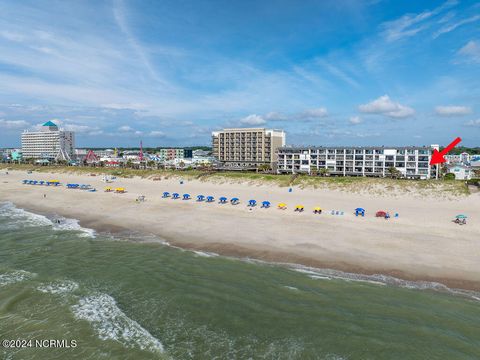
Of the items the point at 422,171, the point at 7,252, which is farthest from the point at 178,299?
the point at 422,171

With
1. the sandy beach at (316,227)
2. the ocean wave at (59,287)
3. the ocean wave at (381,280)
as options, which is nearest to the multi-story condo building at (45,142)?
the sandy beach at (316,227)

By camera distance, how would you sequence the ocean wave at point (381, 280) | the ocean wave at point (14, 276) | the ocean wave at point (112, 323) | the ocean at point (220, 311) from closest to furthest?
the ocean at point (220, 311) < the ocean wave at point (112, 323) < the ocean wave at point (381, 280) < the ocean wave at point (14, 276)

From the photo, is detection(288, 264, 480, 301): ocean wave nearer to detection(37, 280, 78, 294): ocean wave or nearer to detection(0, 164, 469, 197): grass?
detection(37, 280, 78, 294): ocean wave

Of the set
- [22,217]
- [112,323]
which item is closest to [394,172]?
[112,323]

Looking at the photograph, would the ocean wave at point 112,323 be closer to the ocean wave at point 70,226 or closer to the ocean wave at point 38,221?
the ocean wave at point 70,226

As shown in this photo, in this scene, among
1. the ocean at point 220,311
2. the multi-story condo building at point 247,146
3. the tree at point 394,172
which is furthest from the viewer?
the multi-story condo building at point 247,146

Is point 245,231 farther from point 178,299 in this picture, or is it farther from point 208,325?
point 208,325
